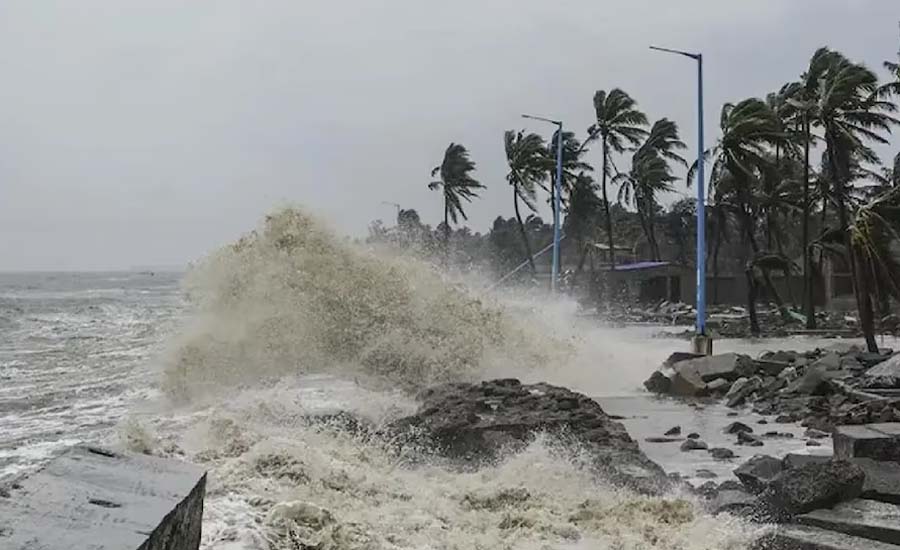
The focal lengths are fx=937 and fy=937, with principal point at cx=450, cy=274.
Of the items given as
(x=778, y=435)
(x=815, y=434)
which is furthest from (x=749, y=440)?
(x=815, y=434)

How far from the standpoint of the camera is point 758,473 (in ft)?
22.7

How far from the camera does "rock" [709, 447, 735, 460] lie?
8914 mm

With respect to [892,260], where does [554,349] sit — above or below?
below

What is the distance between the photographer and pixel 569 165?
189 ft

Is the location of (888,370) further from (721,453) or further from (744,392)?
(721,453)

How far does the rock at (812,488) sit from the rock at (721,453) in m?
2.89

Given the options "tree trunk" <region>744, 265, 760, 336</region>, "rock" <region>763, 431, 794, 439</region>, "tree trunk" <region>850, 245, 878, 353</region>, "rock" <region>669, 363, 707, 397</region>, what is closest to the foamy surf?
"rock" <region>669, 363, 707, 397</region>

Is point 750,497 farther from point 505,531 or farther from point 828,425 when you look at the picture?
point 828,425

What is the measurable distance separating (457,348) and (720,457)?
7767 millimetres

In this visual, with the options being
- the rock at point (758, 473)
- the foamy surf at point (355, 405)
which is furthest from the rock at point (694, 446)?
the rock at point (758, 473)

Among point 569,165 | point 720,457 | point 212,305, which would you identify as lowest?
point 720,457

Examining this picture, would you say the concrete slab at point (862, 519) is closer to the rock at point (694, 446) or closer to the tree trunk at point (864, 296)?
the rock at point (694, 446)

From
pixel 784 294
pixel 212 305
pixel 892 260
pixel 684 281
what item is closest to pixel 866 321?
pixel 892 260

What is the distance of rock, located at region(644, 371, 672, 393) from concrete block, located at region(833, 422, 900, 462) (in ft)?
23.3
